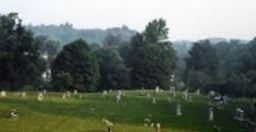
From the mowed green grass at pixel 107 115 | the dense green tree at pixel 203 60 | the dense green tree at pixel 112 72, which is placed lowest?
the mowed green grass at pixel 107 115

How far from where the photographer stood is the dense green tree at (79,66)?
10312 centimetres

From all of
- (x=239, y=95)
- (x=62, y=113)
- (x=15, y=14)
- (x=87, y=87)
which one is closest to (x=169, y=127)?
(x=62, y=113)

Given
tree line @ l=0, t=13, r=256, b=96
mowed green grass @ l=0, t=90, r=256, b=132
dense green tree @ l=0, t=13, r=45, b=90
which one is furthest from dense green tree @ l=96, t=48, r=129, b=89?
mowed green grass @ l=0, t=90, r=256, b=132

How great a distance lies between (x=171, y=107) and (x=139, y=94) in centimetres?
1382

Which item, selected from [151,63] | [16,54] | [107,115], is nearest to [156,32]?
[151,63]

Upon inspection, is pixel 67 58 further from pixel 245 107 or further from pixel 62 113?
pixel 62 113

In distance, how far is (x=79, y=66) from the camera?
105 m

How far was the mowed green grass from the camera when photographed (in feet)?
149

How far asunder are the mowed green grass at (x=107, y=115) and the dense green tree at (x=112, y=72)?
145 feet

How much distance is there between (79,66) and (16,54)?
36.2 feet

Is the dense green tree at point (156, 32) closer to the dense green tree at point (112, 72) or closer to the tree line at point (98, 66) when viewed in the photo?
the tree line at point (98, 66)

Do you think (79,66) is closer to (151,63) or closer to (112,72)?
(112,72)

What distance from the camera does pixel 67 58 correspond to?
344 ft

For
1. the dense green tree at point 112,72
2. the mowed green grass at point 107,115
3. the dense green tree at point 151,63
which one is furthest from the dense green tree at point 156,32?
the mowed green grass at point 107,115
